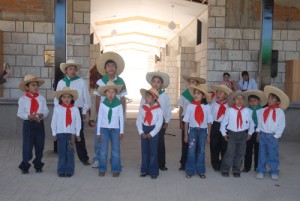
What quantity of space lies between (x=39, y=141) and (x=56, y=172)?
0.51m

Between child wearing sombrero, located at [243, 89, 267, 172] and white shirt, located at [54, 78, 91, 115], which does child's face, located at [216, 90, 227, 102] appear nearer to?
child wearing sombrero, located at [243, 89, 267, 172]

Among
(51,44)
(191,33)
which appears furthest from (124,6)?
(51,44)

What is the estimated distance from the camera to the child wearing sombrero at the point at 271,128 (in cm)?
543

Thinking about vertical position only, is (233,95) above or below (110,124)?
above

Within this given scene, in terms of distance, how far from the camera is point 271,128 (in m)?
5.46

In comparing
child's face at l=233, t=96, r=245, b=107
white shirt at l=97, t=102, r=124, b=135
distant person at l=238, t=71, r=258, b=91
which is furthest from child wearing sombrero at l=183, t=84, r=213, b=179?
distant person at l=238, t=71, r=258, b=91

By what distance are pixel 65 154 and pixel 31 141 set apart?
1.80ft

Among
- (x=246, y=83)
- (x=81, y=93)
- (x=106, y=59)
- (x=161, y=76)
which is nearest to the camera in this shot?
(x=161, y=76)

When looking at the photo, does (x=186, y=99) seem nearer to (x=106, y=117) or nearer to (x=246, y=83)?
(x=106, y=117)

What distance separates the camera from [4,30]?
1054 centimetres

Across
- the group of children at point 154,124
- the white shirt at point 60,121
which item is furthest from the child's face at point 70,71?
the white shirt at point 60,121

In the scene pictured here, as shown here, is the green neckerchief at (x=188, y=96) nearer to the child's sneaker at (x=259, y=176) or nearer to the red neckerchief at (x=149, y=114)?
the red neckerchief at (x=149, y=114)

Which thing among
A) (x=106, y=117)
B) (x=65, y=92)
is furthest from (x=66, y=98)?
(x=106, y=117)

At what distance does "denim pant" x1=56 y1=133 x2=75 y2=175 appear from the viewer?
5.37 m
